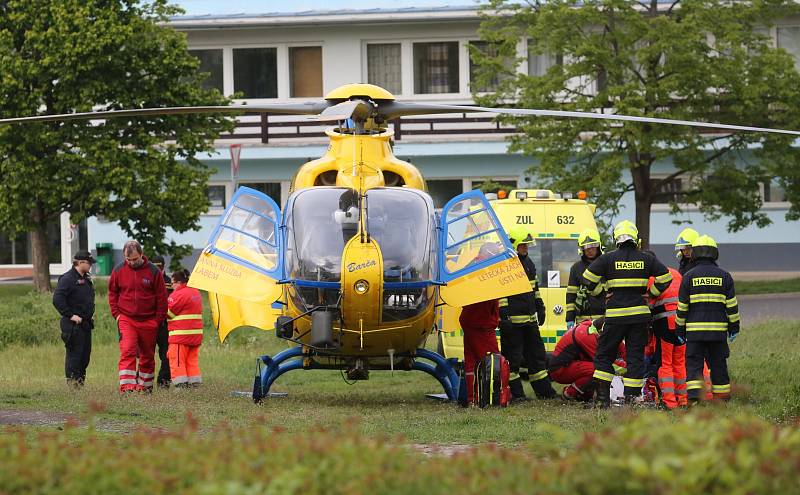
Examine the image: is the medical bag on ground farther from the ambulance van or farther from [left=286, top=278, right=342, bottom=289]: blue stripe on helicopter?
the ambulance van

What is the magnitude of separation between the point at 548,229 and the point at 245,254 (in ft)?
20.9

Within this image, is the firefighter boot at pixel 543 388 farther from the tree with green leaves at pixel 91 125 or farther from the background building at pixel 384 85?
the background building at pixel 384 85

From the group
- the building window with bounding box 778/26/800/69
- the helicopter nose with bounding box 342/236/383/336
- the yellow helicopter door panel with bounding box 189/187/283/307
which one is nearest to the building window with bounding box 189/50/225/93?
the building window with bounding box 778/26/800/69

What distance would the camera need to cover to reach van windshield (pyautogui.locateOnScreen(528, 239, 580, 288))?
18953 mm

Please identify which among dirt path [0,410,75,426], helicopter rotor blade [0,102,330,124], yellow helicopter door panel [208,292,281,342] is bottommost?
dirt path [0,410,75,426]

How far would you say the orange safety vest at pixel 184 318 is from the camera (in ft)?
55.0

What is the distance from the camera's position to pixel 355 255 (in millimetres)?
12750

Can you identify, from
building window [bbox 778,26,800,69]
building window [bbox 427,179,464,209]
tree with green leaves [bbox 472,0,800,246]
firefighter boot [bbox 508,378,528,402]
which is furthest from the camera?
building window [bbox 427,179,464,209]

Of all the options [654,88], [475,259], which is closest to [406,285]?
[475,259]

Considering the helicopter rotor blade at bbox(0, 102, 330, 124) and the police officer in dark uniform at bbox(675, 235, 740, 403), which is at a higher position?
the helicopter rotor blade at bbox(0, 102, 330, 124)

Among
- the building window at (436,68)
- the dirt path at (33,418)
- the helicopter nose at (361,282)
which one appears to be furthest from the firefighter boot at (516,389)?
the building window at (436,68)

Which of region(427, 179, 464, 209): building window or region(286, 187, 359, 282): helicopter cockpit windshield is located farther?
region(427, 179, 464, 209): building window

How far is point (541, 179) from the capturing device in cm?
3083

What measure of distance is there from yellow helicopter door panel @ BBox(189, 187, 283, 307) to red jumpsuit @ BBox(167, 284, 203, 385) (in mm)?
2693
